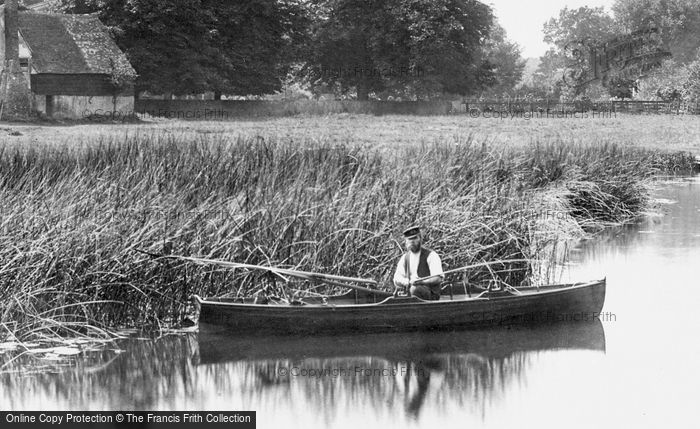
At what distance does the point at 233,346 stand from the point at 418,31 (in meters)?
59.8

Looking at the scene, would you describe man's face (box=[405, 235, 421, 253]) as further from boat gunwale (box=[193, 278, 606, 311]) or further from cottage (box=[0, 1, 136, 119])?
cottage (box=[0, 1, 136, 119])

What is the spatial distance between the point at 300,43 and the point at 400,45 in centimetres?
654

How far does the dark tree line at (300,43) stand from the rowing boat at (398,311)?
47.6 m

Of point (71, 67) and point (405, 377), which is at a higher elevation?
point (71, 67)

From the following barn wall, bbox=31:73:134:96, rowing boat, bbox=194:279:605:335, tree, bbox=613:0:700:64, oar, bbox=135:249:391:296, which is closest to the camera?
rowing boat, bbox=194:279:605:335

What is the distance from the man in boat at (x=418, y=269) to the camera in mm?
14266

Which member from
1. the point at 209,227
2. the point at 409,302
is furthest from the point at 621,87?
the point at 409,302

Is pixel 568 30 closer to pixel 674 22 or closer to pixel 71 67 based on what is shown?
pixel 674 22

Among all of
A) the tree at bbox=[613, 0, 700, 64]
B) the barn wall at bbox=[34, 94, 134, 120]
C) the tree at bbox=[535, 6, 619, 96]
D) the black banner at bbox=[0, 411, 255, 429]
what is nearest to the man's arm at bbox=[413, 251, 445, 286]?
the black banner at bbox=[0, 411, 255, 429]

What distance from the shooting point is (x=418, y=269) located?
14375 mm

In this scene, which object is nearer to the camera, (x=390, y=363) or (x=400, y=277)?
(x=390, y=363)

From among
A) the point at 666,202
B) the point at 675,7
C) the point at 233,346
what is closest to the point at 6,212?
the point at 233,346

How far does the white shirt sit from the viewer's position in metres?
14.2

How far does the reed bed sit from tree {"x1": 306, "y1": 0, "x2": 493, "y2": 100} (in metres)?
50.8
